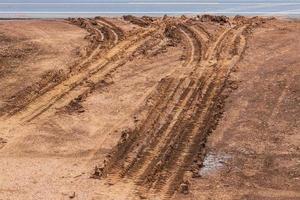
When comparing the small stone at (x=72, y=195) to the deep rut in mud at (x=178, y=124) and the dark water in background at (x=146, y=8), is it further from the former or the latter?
the dark water in background at (x=146, y=8)

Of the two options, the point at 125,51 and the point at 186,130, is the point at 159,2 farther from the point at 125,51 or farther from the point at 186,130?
the point at 186,130

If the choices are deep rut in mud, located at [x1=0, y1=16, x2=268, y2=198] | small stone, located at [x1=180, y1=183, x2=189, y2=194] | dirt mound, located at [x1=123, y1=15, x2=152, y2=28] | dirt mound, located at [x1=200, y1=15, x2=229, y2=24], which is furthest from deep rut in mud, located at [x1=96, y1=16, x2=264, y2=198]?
dirt mound, located at [x1=123, y1=15, x2=152, y2=28]

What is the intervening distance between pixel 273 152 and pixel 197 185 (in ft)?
5.32

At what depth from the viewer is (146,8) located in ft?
63.6

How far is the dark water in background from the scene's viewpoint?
1845 cm

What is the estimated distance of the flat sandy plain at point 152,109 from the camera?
8.84 metres

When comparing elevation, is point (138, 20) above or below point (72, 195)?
above

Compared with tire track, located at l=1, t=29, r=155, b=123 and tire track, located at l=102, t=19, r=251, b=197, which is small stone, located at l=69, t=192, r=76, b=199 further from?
tire track, located at l=1, t=29, r=155, b=123

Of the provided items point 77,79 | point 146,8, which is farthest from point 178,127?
point 146,8

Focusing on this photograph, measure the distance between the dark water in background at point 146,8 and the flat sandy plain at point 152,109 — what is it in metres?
1.29

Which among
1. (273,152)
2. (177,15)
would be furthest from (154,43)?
(273,152)

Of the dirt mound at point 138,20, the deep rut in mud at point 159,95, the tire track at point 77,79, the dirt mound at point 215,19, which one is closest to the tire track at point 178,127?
the deep rut in mud at point 159,95

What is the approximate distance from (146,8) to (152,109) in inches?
338

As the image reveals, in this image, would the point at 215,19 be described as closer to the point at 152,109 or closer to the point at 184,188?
the point at 152,109
